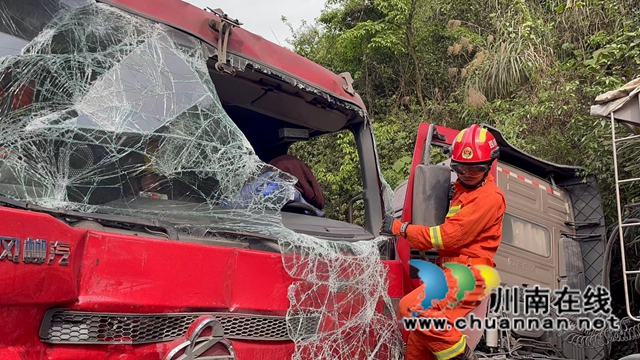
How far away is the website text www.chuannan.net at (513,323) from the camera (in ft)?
9.93

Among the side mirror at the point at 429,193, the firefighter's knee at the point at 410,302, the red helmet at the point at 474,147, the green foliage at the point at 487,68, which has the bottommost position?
the firefighter's knee at the point at 410,302

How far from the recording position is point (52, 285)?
1.74 metres

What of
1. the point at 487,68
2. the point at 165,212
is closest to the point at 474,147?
the point at 165,212

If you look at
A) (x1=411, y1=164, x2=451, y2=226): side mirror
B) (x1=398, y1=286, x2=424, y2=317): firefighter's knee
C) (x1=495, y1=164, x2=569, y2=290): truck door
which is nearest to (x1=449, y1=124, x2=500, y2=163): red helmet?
(x1=411, y1=164, x2=451, y2=226): side mirror

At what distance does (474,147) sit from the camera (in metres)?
3.35

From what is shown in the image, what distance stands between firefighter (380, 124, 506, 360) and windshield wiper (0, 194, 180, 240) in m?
1.35

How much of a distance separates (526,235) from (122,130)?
11.5ft

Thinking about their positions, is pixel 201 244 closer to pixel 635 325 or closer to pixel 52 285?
pixel 52 285

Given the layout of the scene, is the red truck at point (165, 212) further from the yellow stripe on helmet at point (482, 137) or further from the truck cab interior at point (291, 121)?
the yellow stripe on helmet at point (482, 137)

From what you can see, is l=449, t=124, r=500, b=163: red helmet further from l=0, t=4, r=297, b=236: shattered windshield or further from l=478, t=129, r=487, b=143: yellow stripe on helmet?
l=0, t=4, r=297, b=236: shattered windshield

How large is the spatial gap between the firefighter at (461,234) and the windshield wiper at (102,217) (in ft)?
4.44

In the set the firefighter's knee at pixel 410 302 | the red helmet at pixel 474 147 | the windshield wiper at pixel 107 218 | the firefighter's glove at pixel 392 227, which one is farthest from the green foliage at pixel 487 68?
the windshield wiper at pixel 107 218

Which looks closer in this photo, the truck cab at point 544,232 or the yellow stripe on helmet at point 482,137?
the yellow stripe on helmet at point 482,137

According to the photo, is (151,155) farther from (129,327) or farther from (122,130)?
(129,327)
